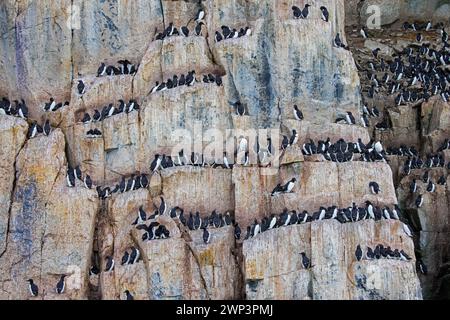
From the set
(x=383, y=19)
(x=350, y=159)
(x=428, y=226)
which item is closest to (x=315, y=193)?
(x=350, y=159)

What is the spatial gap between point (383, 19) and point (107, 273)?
805 inches

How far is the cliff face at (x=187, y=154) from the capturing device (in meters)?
39.7

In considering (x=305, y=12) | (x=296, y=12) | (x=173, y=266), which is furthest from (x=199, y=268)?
(x=305, y=12)

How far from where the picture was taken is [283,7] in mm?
44594

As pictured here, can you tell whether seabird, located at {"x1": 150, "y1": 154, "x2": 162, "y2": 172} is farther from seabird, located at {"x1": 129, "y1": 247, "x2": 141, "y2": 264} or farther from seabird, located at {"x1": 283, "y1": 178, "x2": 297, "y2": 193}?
seabird, located at {"x1": 283, "y1": 178, "x2": 297, "y2": 193}

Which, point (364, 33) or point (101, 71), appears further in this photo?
point (364, 33)

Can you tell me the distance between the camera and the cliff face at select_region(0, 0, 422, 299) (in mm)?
39719

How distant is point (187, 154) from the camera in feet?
140

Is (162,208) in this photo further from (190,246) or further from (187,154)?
(187,154)

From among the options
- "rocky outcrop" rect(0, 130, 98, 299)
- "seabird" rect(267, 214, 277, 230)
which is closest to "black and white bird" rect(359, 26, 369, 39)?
"seabird" rect(267, 214, 277, 230)

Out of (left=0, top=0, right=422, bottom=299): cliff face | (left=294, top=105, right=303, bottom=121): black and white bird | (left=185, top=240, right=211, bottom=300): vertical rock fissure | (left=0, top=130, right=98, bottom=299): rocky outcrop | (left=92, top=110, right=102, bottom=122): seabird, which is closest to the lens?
(left=0, top=0, right=422, bottom=299): cliff face

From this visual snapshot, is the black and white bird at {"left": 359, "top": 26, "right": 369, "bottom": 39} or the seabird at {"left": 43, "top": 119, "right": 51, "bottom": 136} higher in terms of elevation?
the black and white bird at {"left": 359, "top": 26, "right": 369, "bottom": 39}

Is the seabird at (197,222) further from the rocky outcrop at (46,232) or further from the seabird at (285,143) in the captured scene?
the seabird at (285,143)
